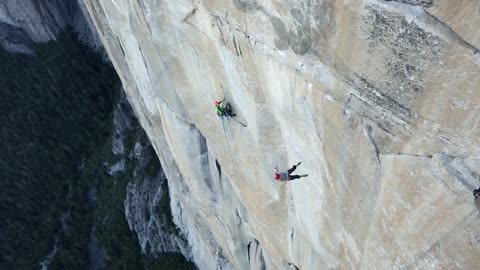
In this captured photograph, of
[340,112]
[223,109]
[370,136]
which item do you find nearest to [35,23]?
[223,109]

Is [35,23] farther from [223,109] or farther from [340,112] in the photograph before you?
[340,112]

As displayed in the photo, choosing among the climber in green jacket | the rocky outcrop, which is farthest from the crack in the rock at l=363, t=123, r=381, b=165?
the rocky outcrop

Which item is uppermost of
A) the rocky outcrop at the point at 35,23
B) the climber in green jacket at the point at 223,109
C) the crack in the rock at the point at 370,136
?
the crack in the rock at the point at 370,136

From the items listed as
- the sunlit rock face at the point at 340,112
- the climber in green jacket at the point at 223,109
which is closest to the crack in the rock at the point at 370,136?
the sunlit rock face at the point at 340,112

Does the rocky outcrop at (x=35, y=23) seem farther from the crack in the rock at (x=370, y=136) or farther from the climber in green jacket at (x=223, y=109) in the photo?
the crack in the rock at (x=370, y=136)

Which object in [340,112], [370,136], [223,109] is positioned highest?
[340,112]

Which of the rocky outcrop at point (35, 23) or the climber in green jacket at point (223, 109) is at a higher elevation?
the climber in green jacket at point (223, 109)

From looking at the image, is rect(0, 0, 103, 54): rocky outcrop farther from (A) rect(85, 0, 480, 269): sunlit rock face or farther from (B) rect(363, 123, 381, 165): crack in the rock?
(B) rect(363, 123, 381, 165): crack in the rock
